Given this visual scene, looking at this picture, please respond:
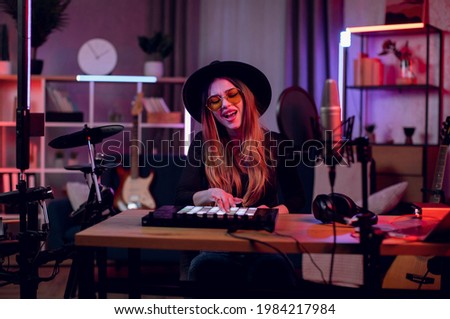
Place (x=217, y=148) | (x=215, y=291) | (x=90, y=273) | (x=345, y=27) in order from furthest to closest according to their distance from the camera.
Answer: (x=345, y=27), (x=217, y=148), (x=215, y=291), (x=90, y=273)

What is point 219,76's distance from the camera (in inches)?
92.4

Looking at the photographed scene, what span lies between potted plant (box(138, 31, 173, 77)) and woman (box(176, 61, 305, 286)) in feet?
8.66

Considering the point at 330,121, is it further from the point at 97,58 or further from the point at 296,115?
the point at 97,58

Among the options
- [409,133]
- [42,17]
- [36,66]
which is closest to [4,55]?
[36,66]

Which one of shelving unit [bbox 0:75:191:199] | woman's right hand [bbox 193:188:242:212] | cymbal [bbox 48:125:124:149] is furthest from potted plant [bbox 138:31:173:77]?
woman's right hand [bbox 193:188:242:212]

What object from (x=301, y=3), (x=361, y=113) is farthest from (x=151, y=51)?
(x=361, y=113)

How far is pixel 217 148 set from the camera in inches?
91.2

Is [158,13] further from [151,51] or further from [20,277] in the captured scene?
[20,277]

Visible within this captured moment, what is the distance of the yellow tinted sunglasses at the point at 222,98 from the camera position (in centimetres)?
222

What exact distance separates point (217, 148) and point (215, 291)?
69cm

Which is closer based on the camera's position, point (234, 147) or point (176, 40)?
point (234, 147)

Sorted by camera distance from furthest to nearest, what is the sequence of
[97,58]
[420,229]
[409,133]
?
[97,58] < [409,133] < [420,229]

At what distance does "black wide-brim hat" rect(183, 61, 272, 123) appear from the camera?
91.7 inches

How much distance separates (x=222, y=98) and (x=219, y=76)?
124 mm
